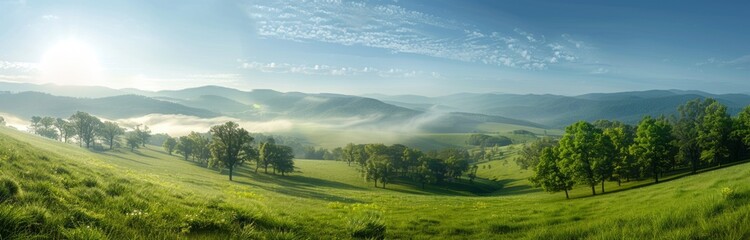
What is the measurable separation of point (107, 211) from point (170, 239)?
10.5ft

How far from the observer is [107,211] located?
346 inches

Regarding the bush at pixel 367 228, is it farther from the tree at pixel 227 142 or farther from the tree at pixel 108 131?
the tree at pixel 108 131

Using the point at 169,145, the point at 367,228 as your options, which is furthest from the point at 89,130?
the point at 367,228

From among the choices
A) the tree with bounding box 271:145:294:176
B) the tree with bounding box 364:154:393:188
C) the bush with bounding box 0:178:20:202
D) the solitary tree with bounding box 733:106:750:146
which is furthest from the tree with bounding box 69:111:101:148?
the solitary tree with bounding box 733:106:750:146

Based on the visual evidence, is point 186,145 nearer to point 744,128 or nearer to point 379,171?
point 379,171

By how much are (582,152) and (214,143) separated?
71.9 metres

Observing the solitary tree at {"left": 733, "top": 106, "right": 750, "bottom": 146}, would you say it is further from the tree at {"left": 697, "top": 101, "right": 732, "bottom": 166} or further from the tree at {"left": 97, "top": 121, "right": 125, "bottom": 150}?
the tree at {"left": 97, "top": 121, "right": 125, "bottom": 150}

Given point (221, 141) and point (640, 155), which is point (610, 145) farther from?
point (221, 141)

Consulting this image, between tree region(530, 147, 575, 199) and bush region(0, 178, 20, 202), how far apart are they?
2495 inches

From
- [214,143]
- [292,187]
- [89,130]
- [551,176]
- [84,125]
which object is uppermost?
[84,125]

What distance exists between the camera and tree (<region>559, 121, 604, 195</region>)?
5525cm

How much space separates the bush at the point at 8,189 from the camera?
25.6ft

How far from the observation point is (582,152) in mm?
56094

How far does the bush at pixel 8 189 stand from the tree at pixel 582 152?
61040 mm
